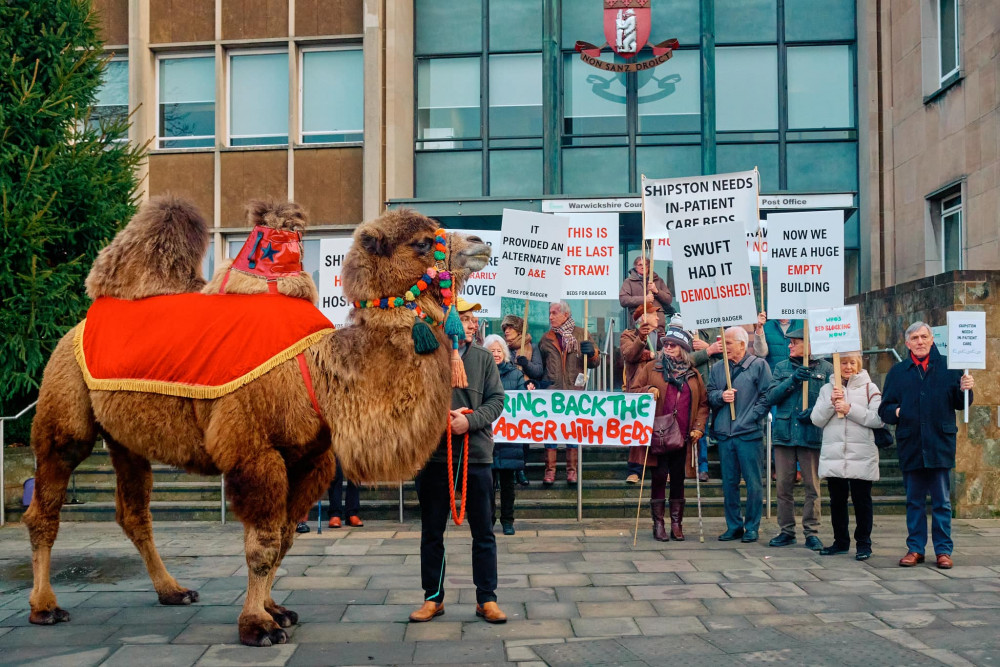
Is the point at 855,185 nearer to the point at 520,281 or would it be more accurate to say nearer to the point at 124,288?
the point at 520,281

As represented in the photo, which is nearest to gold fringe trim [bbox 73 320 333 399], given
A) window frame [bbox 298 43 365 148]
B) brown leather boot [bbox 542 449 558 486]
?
brown leather boot [bbox 542 449 558 486]

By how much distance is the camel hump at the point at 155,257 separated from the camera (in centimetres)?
635

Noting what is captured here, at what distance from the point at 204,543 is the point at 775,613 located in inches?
220

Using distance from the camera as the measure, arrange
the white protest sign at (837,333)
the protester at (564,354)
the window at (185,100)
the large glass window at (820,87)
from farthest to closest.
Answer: the window at (185,100) < the large glass window at (820,87) < the protester at (564,354) < the white protest sign at (837,333)

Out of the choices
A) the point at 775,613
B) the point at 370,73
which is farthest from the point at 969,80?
the point at 775,613

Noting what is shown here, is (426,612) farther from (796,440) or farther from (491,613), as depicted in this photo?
(796,440)

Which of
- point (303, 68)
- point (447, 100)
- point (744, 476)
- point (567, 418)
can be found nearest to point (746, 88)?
point (447, 100)

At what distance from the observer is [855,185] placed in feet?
58.7

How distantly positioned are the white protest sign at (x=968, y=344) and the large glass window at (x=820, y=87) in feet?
31.3

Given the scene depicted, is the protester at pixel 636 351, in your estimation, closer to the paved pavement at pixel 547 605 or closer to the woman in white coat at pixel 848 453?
the paved pavement at pixel 547 605

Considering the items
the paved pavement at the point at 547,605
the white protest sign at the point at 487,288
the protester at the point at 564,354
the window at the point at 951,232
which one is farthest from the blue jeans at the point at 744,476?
the window at the point at 951,232

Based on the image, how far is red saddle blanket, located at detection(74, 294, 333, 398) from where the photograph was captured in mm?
5836

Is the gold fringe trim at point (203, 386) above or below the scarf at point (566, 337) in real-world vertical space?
below

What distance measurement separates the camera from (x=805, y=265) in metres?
10.7
